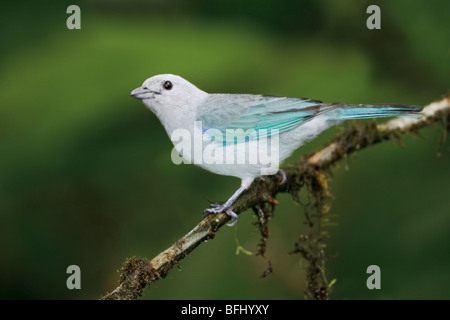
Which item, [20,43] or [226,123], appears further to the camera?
[20,43]

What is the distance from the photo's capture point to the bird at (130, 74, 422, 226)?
3590 millimetres

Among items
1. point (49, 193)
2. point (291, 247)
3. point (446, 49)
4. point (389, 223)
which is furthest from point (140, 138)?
point (446, 49)

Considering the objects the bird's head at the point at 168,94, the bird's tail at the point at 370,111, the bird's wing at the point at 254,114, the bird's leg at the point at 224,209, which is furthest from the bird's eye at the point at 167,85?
the bird's tail at the point at 370,111

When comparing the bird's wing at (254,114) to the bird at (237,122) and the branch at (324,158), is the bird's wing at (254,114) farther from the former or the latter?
the branch at (324,158)

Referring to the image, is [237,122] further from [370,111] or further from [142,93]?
[370,111]

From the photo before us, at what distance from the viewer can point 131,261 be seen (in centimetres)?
301

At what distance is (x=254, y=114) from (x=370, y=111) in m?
0.70

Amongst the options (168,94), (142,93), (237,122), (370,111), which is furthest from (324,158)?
(142,93)

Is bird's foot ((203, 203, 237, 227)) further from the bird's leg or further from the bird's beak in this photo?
the bird's beak

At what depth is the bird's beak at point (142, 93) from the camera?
11.5 ft

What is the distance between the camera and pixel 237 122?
3787mm

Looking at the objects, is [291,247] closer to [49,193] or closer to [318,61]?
[318,61]

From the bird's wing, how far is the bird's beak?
348mm

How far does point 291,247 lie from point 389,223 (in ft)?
2.32
